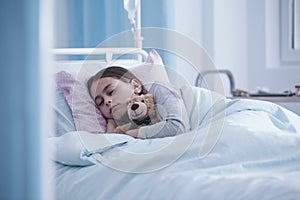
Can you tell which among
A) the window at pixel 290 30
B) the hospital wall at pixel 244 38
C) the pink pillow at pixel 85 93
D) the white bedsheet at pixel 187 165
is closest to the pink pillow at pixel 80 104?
the pink pillow at pixel 85 93

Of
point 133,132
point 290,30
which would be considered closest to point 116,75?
point 133,132

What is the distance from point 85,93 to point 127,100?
20cm

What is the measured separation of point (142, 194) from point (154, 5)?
147 cm

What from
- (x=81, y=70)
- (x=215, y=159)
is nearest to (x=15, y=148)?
(x=215, y=159)

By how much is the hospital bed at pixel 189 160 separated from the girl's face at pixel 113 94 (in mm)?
36

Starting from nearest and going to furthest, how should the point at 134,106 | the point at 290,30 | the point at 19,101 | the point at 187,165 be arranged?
the point at 19,101 < the point at 187,165 < the point at 134,106 < the point at 290,30

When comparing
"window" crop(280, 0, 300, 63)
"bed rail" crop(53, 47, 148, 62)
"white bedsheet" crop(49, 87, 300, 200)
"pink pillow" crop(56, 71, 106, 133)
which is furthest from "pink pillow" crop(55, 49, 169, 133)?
"window" crop(280, 0, 300, 63)

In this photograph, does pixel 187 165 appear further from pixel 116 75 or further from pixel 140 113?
pixel 116 75

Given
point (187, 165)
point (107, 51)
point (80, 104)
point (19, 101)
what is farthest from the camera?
point (107, 51)

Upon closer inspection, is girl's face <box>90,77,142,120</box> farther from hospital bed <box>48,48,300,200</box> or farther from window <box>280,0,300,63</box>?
window <box>280,0,300,63</box>

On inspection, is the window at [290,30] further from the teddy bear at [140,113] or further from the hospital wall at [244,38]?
the teddy bear at [140,113]

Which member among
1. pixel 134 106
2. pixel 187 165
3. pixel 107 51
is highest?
pixel 107 51

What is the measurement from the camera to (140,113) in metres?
1.33

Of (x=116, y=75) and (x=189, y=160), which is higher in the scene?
(x=116, y=75)
